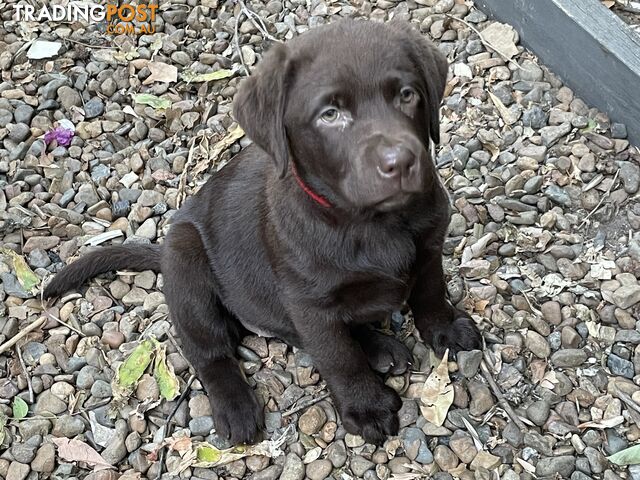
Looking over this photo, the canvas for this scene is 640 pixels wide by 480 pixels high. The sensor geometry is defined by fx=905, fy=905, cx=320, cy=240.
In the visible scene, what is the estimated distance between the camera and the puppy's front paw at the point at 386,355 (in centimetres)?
356

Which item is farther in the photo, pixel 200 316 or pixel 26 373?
pixel 26 373

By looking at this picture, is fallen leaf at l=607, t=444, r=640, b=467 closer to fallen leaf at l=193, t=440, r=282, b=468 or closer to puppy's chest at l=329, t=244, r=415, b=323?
puppy's chest at l=329, t=244, r=415, b=323

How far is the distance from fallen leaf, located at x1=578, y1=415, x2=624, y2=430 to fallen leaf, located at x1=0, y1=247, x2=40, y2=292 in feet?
7.99

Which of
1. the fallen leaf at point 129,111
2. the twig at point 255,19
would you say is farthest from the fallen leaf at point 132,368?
the twig at point 255,19

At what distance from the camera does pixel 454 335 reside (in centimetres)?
358

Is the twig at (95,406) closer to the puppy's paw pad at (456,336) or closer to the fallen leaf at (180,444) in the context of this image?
the fallen leaf at (180,444)

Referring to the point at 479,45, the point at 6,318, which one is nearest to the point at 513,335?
the point at 479,45

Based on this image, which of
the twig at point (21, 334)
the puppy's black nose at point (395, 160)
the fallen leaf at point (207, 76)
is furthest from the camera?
the fallen leaf at point (207, 76)

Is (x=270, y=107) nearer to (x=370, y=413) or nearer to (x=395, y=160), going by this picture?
(x=395, y=160)

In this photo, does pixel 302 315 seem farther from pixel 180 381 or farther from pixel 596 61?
pixel 596 61

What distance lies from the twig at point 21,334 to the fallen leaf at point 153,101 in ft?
4.42

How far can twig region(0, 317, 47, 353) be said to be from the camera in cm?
387

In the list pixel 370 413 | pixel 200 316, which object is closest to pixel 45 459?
pixel 200 316

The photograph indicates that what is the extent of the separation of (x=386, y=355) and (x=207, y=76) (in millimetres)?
2031
